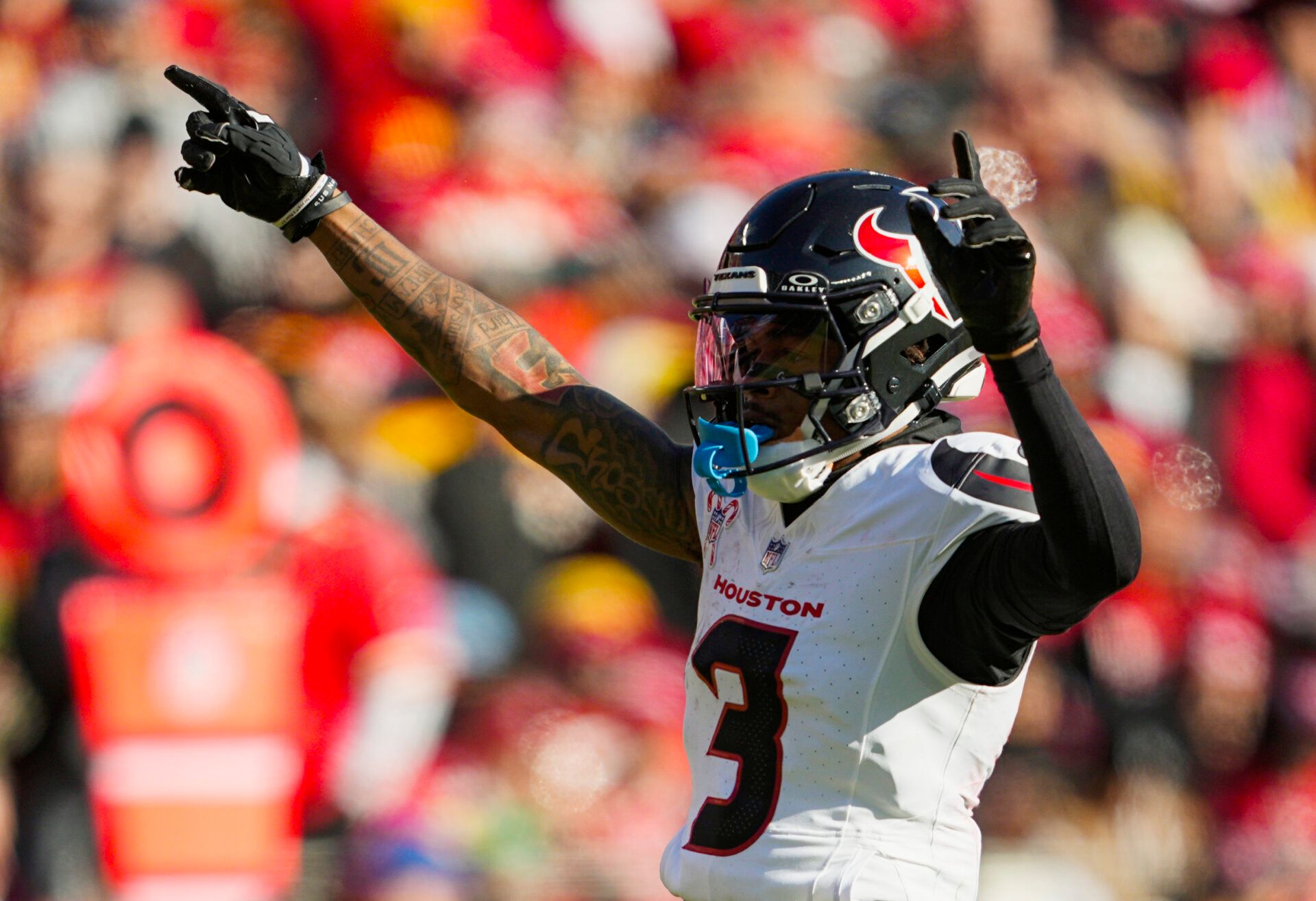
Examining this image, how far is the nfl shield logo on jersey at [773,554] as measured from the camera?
2338mm

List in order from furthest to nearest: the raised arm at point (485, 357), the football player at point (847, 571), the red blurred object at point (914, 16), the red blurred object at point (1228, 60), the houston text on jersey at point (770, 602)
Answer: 1. the red blurred object at point (1228, 60)
2. the red blurred object at point (914, 16)
3. the raised arm at point (485, 357)
4. the houston text on jersey at point (770, 602)
5. the football player at point (847, 571)

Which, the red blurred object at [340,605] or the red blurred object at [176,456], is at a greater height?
the red blurred object at [176,456]

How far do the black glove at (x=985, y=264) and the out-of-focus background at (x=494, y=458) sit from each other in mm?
2782

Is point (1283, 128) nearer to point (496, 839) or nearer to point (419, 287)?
point (496, 839)

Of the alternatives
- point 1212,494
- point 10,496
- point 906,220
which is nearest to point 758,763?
point 906,220

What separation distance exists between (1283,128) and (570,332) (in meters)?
3.44

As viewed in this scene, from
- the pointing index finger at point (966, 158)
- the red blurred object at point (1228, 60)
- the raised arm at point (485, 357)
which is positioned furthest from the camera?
the red blurred object at point (1228, 60)

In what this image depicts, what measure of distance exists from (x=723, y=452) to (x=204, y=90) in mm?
1044

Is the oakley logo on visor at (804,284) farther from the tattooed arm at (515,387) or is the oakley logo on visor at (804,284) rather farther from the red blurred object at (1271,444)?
the red blurred object at (1271,444)

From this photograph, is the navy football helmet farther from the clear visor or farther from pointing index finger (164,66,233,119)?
pointing index finger (164,66,233,119)

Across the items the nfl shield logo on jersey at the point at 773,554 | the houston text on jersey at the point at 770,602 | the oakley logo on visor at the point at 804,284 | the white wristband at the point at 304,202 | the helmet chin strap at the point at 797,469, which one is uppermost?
the white wristband at the point at 304,202

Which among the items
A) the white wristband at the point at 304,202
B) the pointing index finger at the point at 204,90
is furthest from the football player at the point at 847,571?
the pointing index finger at the point at 204,90

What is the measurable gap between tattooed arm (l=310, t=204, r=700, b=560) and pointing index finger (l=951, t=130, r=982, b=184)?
0.83 meters

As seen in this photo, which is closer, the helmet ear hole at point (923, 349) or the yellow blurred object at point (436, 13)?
the helmet ear hole at point (923, 349)
